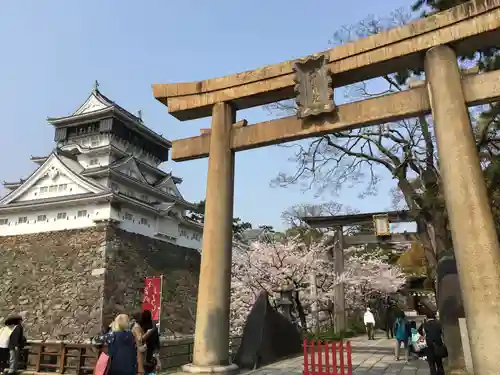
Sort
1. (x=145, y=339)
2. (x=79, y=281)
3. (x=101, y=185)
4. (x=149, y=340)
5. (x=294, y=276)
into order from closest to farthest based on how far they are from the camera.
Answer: (x=145, y=339) < (x=149, y=340) < (x=294, y=276) < (x=79, y=281) < (x=101, y=185)

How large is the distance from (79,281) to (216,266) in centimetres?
1982

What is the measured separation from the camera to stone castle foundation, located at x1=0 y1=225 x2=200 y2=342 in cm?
2177

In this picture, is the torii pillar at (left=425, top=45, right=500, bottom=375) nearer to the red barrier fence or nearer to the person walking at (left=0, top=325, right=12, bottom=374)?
the red barrier fence

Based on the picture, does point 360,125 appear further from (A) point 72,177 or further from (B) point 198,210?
(B) point 198,210

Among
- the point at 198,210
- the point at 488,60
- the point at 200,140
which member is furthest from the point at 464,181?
the point at 198,210

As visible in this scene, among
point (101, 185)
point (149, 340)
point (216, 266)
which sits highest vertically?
point (101, 185)

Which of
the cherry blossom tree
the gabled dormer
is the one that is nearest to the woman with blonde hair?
the cherry blossom tree

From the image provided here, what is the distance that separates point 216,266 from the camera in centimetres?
614

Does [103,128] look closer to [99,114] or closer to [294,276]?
[99,114]

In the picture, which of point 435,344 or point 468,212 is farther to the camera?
point 435,344

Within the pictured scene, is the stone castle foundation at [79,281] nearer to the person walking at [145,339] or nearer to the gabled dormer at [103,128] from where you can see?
the gabled dormer at [103,128]

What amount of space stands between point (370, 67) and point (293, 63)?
1280mm

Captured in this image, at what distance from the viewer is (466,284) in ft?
15.3

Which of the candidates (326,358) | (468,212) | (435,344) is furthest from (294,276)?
(468,212)
